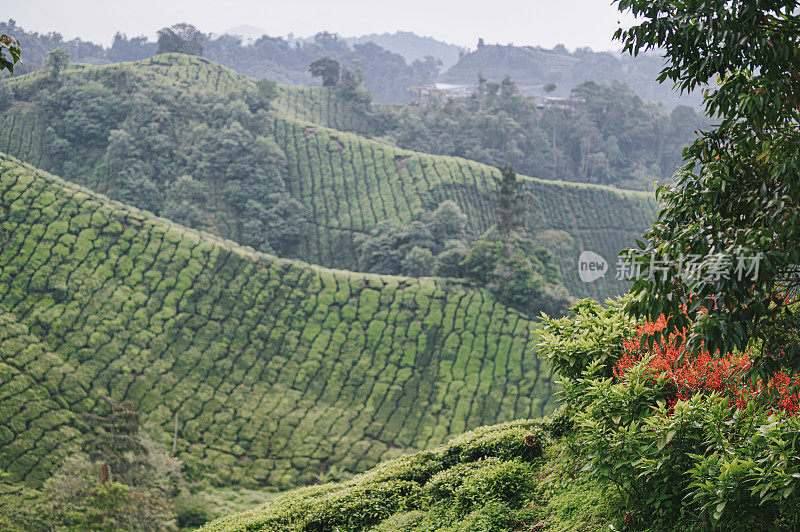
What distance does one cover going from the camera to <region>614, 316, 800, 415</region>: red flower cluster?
283cm

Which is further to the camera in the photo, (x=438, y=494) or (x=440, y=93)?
(x=440, y=93)

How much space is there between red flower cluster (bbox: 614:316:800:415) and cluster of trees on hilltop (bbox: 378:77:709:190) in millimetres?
29384

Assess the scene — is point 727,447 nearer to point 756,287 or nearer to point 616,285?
point 756,287

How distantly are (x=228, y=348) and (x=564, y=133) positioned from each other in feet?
93.8

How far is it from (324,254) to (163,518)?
15.7 meters

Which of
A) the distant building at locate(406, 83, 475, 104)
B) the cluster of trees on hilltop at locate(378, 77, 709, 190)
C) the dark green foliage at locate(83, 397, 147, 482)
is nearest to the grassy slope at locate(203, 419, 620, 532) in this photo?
the dark green foliage at locate(83, 397, 147, 482)

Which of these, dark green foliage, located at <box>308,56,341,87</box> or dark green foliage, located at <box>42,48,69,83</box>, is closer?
dark green foliage, located at <box>42,48,69,83</box>

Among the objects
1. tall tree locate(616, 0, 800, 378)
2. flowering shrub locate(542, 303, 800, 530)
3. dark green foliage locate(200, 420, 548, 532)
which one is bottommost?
dark green foliage locate(200, 420, 548, 532)

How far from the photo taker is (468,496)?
12.7ft

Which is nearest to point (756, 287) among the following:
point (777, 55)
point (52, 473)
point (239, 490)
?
point (777, 55)

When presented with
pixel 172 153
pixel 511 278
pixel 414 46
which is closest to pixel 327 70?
pixel 172 153

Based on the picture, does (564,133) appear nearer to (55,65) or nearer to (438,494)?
(55,65)

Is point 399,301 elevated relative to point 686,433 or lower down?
lower down

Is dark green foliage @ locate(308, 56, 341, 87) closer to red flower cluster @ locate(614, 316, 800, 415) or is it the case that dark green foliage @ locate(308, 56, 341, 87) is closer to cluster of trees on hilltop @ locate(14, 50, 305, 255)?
cluster of trees on hilltop @ locate(14, 50, 305, 255)
